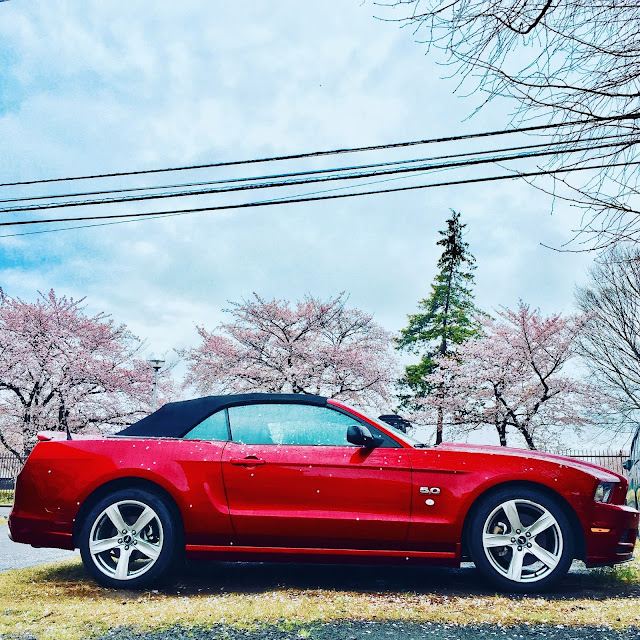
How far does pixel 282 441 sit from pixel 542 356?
69.4ft

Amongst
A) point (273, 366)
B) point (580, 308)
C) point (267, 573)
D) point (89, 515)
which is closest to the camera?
point (89, 515)

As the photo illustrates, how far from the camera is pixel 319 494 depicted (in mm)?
4273

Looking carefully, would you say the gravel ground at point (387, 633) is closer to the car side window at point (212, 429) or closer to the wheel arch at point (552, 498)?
the wheel arch at point (552, 498)

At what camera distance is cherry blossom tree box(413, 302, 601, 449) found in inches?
906

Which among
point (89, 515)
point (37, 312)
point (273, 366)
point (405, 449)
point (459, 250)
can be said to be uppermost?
point (459, 250)

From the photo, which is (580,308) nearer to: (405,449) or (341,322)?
(341,322)

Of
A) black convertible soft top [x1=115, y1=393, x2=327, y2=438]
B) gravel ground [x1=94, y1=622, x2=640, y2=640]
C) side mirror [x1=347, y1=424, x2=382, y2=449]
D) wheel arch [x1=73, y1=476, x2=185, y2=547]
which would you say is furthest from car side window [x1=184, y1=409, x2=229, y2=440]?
gravel ground [x1=94, y1=622, x2=640, y2=640]

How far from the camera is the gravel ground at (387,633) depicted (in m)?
3.21

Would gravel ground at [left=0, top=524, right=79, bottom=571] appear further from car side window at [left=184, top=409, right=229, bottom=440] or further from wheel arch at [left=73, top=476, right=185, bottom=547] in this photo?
car side window at [left=184, top=409, right=229, bottom=440]

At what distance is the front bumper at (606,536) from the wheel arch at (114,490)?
299 cm

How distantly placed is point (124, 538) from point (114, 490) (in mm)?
360

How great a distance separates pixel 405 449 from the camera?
440cm

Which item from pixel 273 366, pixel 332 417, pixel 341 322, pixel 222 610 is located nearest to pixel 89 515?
pixel 222 610

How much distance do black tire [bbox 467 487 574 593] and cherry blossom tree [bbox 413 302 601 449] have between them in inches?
772
